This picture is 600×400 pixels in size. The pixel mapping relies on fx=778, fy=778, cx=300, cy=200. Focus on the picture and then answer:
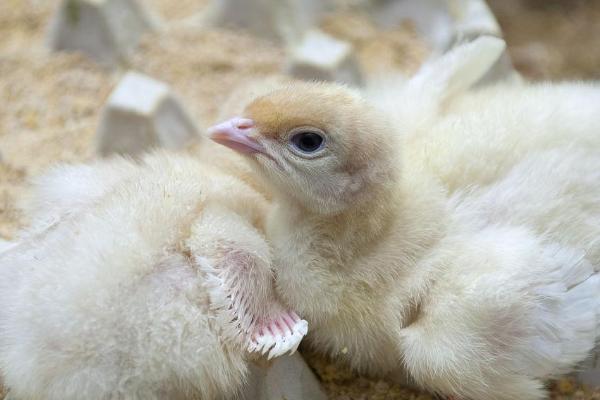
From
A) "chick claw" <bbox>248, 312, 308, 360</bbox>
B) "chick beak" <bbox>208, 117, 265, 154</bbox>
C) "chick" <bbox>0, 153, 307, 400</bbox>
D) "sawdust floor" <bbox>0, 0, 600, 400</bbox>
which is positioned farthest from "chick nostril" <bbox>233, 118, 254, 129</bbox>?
"sawdust floor" <bbox>0, 0, 600, 400</bbox>

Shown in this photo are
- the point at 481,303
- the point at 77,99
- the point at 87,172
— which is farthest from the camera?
the point at 77,99

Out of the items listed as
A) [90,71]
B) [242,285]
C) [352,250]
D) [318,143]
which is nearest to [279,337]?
[242,285]

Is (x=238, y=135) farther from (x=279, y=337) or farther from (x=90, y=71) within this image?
(x=90, y=71)

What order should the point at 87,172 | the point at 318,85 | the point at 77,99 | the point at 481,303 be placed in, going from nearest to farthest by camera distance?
the point at 481,303
the point at 318,85
the point at 87,172
the point at 77,99

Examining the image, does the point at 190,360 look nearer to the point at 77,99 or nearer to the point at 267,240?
the point at 267,240

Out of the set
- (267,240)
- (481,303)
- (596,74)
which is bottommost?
(267,240)

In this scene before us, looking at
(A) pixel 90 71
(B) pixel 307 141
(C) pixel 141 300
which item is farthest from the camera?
(A) pixel 90 71

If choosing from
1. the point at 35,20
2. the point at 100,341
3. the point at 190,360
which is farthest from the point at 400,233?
the point at 35,20

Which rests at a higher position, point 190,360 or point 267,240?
point 267,240

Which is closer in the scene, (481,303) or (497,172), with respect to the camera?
(481,303)
